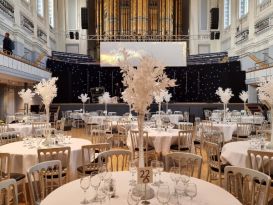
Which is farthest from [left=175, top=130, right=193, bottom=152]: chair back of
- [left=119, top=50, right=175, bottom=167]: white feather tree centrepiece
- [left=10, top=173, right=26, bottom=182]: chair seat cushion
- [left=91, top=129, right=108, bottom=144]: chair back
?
[left=119, top=50, right=175, bottom=167]: white feather tree centrepiece

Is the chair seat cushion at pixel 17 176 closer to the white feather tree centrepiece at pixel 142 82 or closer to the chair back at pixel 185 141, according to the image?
the white feather tree centrepiece at pixel 142 82

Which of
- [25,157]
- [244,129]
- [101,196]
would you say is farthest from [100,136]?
[101,196]

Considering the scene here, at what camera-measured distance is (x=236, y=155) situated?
440cm

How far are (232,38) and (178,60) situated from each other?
3.42 m

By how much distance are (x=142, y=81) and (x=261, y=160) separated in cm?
232

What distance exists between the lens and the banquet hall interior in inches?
98.9

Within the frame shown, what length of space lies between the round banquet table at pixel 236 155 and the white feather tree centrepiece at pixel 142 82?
2.24 m

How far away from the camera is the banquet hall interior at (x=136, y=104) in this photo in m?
2.51

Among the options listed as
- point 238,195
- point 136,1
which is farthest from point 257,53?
point 238,195

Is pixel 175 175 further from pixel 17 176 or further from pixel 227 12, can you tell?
pixel 227 12

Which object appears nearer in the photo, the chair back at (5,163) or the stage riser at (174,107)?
the chair back at (5,163)

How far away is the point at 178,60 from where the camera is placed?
18.6m

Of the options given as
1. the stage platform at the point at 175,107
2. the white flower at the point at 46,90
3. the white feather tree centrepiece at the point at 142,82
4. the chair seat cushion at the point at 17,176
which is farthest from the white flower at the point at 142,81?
the stage platform at the point at 175,107

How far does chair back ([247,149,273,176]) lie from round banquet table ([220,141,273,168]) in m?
0.14
